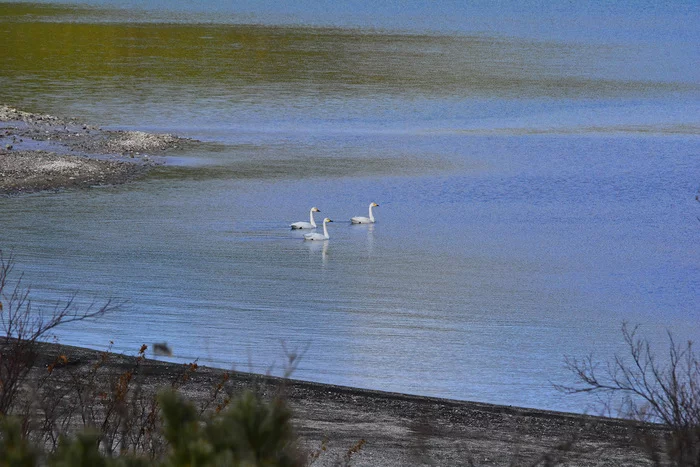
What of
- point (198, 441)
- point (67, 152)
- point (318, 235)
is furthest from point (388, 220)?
point (198, 441)

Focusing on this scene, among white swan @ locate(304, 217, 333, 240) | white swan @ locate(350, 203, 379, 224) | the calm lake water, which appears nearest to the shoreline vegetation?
the calm lake water

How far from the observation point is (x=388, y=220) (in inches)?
719

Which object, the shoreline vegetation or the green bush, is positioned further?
the shoreline vegetation

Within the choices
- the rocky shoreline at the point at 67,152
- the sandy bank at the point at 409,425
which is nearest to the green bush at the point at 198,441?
the sandy bank at the point at 409,425

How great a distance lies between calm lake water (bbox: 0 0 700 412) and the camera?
11914 mm

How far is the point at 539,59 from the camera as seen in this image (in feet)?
159

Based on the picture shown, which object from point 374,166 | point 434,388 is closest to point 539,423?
point 434,388

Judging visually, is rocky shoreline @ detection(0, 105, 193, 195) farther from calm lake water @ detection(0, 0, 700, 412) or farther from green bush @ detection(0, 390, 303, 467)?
green bush @ detection(0, 390, 303, 467)

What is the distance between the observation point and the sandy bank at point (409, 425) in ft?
24.6

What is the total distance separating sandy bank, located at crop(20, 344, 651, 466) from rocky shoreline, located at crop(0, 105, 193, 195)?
37.0ft

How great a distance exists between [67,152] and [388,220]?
841cm

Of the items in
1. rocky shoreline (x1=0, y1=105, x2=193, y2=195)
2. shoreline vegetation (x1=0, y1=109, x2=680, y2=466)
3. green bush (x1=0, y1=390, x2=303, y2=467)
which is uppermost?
rocky shoreline (x1=0, y1=105, x2=193, y2=195)

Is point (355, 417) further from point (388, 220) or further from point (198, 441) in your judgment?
point (388, 220)

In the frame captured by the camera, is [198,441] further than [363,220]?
No
